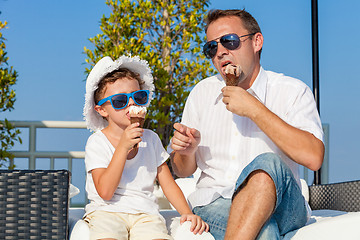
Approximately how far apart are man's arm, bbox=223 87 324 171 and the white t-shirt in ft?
1.79

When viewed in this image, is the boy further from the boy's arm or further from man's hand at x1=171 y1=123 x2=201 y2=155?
man's hand at x1=171 y1=123 x2=201 y2=155

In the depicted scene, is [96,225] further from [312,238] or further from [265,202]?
[312,238]

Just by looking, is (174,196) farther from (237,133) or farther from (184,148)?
(237,133)

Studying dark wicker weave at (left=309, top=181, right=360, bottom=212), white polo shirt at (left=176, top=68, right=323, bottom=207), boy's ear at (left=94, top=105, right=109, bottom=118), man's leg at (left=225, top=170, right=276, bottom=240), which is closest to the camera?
man's leg at (left=225, top=170, right=276, bottom=240)

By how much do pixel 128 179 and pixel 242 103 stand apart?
0.65 m

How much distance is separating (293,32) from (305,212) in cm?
367

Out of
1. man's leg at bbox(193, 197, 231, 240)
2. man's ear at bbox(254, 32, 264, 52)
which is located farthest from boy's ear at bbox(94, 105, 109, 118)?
man's ear at bbox(254, 32, 264, 52)

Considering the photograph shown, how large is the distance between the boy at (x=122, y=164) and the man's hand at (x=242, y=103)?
1.37ft

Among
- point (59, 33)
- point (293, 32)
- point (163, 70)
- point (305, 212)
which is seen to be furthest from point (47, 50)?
point (305, 212)

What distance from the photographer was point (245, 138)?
214 centimetres

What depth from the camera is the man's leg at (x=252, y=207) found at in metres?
1.58

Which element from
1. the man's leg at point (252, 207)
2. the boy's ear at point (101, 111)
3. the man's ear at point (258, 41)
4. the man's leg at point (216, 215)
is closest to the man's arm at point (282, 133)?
the man's leg at point (252, 207)

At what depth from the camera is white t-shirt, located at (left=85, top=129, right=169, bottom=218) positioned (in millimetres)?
2023

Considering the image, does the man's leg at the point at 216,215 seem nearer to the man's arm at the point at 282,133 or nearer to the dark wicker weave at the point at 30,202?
the man's arm at the point at 282,133
